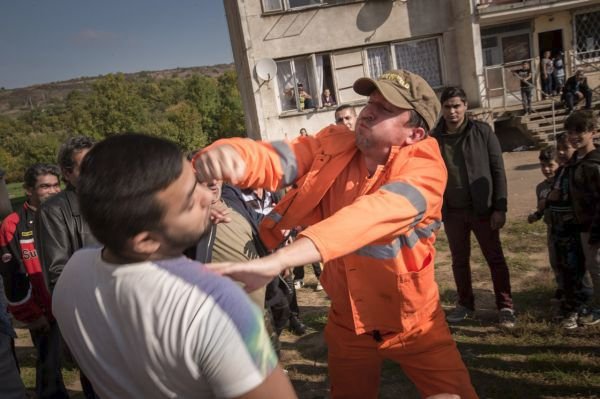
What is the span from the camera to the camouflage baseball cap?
192cm

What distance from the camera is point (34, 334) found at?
3.71 metres

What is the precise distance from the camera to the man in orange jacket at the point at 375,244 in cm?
187

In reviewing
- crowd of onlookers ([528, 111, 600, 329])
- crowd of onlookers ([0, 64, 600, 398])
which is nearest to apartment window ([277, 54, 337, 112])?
crowd of onlookers ([0, 64, 600, 398])

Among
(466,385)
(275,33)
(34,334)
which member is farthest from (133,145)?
(275,33)

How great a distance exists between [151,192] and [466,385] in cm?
179

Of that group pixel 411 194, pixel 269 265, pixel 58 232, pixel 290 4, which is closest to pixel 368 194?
pixel 411 194

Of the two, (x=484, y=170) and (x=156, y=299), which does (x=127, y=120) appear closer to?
(x=484, y=170)

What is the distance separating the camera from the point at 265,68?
48.3 ft

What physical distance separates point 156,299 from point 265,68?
1452cm

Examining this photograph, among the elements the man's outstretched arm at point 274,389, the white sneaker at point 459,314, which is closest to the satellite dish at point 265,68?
the white sneaker at point 459,314

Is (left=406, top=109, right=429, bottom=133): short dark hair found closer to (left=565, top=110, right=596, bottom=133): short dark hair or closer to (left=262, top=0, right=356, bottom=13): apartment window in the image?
(left=565, top=110, right=596, bottom=133): short dark hair

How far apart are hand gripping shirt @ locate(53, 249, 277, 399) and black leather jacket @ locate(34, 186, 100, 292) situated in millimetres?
1992

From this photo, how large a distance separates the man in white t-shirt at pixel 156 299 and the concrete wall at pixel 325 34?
14550mm

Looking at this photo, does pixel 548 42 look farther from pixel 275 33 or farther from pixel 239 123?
pixel 239 123
